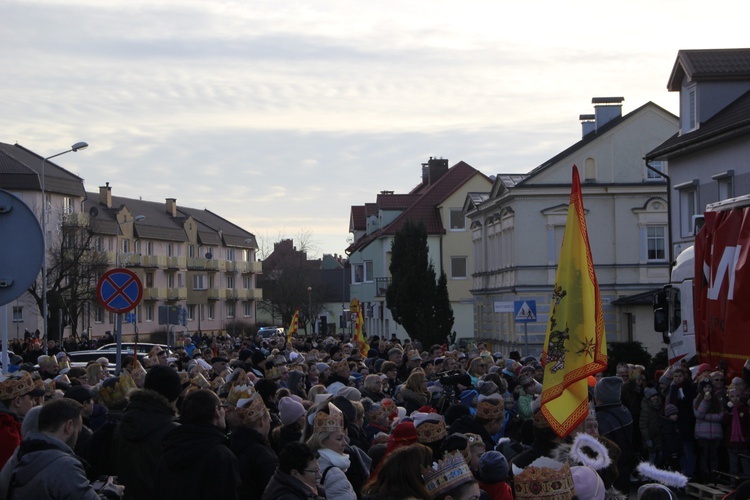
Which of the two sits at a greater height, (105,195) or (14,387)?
(105,195)

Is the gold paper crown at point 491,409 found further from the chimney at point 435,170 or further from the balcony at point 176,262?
the balcony at point 176,262

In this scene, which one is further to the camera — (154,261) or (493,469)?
(154,261)

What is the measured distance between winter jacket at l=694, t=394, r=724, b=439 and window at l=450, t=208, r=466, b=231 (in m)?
62.7

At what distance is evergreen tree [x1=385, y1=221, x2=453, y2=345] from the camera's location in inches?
2505

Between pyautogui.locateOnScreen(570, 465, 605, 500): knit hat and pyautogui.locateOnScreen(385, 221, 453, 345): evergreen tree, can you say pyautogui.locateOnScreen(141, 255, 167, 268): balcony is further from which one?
pyautogui.locateOnScreen(570, 465, 605, 500): knit hat

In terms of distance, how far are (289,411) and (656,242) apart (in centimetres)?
4654

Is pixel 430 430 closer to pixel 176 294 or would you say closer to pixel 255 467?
pixel 255 467

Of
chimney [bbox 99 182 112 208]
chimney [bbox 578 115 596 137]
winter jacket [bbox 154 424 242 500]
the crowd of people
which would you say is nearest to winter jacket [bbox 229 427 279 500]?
the crowd of people

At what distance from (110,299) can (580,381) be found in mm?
6442

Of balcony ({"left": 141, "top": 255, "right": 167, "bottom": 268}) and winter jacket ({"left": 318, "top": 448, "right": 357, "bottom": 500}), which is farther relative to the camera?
balcony ({"left": 141, "top": 255, "right": 167, "bottom": 268})

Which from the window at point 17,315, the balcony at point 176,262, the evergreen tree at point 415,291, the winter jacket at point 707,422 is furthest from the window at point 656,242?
the balcony at point 176,262

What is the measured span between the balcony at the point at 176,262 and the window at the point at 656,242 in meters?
66.1

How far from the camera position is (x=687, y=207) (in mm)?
34688

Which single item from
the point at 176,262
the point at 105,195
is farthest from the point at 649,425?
the point at 176,262
